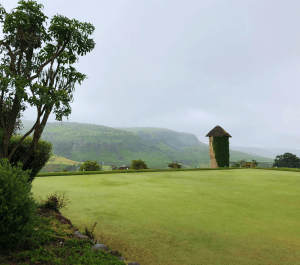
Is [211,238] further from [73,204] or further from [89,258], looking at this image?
[73,204]

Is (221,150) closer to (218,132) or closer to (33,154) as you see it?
(218,132)

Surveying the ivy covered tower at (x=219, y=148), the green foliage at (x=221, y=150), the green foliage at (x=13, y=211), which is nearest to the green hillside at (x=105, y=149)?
the ivy covered tower at (x=219, y=148)

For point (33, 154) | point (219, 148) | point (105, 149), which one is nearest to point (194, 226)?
point (33, 154)

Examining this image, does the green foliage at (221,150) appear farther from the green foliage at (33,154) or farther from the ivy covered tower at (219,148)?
the green foliage at (33,154)

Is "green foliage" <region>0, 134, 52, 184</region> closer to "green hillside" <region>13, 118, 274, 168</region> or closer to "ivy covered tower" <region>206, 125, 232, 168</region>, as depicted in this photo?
"ivy covered tower" <region>206, 125, 232, 168</region>

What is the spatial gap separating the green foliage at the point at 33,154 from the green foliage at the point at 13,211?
363cm

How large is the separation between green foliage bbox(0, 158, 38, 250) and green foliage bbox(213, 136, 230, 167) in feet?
76.9

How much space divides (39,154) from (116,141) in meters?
161

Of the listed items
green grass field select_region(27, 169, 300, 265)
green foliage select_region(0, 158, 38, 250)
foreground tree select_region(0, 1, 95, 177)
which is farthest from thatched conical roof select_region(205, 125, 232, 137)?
green foliage select_region(0, 158, 38, 250)

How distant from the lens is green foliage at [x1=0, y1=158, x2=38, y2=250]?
8.54 ft

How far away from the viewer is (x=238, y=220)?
470 centimetres

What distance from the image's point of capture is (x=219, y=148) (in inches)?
949

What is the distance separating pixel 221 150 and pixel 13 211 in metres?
23.9

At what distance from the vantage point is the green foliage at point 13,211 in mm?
2604
